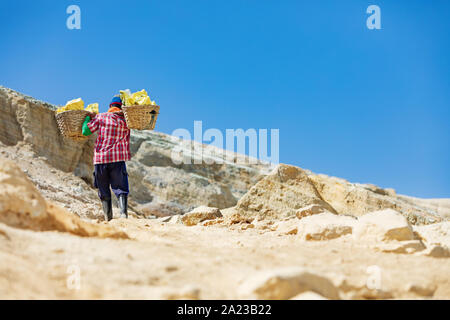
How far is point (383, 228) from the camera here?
372 centimetres

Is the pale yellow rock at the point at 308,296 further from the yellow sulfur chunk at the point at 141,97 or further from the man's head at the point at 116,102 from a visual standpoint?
the man's head at the point at 116,102

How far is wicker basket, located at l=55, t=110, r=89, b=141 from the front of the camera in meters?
6.03

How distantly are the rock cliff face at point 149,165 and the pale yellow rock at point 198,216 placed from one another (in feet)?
20.7

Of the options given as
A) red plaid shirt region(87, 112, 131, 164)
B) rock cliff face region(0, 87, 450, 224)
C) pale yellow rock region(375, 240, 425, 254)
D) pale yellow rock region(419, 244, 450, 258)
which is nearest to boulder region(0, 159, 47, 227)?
pale yellow rock region(375, 240, 425, 254)

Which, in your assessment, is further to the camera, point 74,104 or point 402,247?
point 74,104

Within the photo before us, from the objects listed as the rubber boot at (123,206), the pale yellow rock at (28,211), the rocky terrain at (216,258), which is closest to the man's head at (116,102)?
the rubber boot at (123,206)

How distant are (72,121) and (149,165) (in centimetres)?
1194

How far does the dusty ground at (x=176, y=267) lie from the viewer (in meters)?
2.18

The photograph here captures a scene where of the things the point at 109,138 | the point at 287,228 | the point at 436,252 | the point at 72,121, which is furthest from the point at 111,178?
the point at 436,252

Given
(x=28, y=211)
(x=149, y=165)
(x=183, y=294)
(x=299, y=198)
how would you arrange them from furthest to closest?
(x=149, y=165)
(x=299, y=198)
(x=28, y=211)
(x=183, y=294)

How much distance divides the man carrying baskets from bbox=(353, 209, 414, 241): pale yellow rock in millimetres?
3179

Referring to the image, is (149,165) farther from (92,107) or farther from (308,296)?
(308,296)

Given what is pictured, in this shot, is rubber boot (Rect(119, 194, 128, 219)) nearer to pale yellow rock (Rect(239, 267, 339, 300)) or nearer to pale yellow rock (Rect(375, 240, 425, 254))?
pale yellow rock (Rect(375, 240, 425, 254))

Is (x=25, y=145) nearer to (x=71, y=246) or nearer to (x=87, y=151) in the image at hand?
(x=87, y=151)
